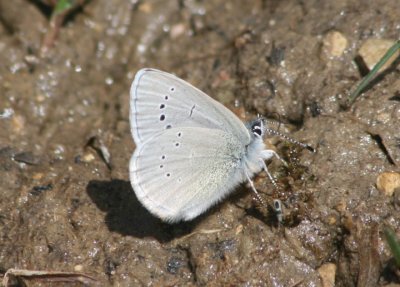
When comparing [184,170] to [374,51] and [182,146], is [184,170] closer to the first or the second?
[182,146]

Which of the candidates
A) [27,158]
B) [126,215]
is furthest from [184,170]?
[27,158]

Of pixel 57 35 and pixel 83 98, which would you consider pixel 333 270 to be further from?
pixel 57 35

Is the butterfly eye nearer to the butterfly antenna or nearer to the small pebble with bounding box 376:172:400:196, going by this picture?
the butterfly antenna

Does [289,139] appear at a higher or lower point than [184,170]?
higher

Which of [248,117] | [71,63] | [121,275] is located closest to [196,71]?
[248,117]

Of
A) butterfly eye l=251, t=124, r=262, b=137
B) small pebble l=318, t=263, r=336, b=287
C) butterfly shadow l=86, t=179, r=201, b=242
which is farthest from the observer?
butterfly shadow l=86, t=179, r=201, b=242

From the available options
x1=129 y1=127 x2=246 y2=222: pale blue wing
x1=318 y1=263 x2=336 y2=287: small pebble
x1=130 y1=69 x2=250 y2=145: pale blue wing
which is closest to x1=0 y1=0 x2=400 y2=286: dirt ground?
x1=318 y1=263 x2=336 y2=287: small pebble

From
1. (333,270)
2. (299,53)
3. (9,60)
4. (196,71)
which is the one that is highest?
(299,53)
